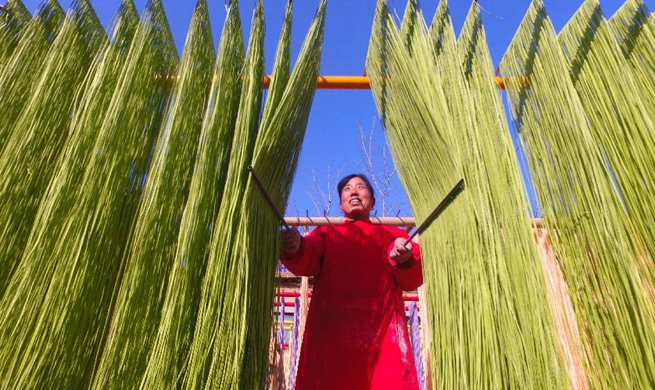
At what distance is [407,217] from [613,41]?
1.36 meters

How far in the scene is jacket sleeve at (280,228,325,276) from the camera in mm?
1451

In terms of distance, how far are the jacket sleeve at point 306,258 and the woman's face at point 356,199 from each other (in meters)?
0.22

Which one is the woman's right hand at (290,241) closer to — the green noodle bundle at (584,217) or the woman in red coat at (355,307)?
the woman in red coat at (355,307)

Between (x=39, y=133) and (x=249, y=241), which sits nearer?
(x=249, y=241)

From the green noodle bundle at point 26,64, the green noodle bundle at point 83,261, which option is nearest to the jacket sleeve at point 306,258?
the green noodle bundle at point 83,261

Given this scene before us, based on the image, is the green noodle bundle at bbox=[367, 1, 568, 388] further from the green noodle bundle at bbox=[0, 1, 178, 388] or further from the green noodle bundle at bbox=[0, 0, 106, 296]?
the green noodle bundle at bbox=[0, 0, 106, 296]

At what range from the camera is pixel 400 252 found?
4.43 feet

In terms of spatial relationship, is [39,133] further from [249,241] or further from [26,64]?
[249,241]

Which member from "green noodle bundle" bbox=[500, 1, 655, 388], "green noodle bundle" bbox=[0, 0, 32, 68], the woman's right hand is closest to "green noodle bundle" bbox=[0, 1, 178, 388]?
the woman's right hand

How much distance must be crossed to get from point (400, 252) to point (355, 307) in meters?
0.28

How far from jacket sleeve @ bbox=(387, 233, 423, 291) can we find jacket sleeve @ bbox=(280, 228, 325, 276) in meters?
0.27

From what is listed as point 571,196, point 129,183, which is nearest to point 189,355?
point 129,183

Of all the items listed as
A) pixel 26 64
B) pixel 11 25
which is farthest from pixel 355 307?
pixel 11 25

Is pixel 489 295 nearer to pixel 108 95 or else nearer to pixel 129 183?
pixel 129 183
